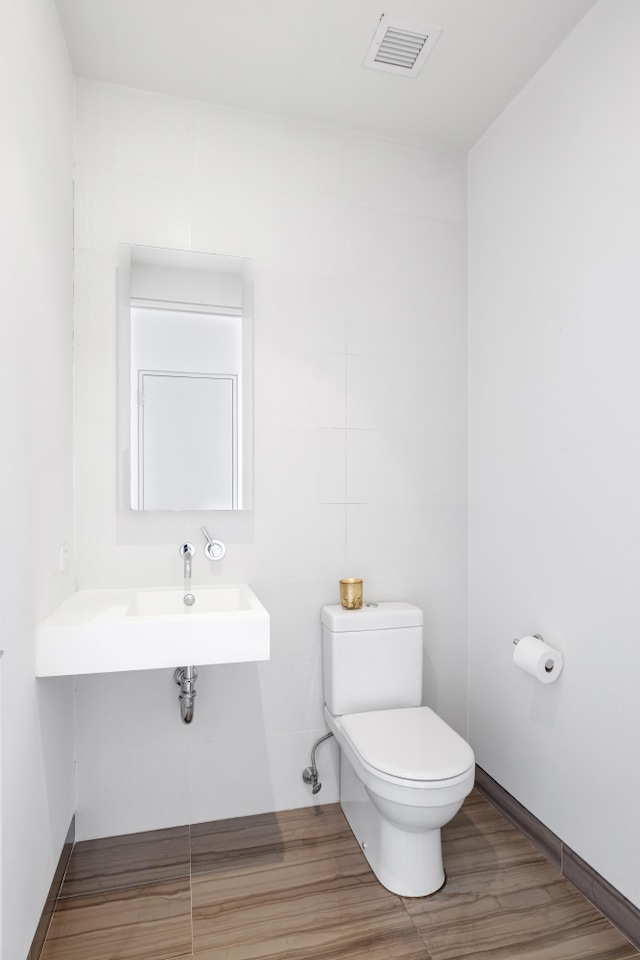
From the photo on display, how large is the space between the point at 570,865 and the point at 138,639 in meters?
1.47

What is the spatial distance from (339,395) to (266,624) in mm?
974

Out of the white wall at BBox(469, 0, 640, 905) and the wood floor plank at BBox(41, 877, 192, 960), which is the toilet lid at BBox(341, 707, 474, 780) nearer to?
the white wall at BBox(469, 0, 640, 905)

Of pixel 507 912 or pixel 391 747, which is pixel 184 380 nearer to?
pixel 391 747

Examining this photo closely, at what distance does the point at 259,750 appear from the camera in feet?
7.07

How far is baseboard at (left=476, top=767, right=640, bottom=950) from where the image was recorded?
157 cm

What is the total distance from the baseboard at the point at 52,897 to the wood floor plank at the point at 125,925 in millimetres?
24

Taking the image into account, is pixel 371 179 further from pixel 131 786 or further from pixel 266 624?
pixel 131 786

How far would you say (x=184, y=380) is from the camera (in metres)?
2.08

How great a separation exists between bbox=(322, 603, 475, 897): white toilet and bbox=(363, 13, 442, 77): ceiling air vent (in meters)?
1.87

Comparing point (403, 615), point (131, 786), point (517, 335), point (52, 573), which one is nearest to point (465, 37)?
point (517, 335)

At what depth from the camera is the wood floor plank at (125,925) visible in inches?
60.2

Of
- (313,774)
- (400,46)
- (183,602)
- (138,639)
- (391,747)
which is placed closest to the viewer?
(138,639)

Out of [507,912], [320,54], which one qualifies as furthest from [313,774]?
[320,54]

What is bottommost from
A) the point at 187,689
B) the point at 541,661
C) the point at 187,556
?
the point at 187,689
